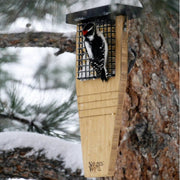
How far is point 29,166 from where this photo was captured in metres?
2.96

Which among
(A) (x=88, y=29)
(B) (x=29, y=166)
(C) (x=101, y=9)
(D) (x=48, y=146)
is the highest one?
(C) (x=101, y=9)

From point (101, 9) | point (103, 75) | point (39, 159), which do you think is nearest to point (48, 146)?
point (39, 159)

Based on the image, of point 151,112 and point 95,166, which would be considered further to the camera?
point 151,112

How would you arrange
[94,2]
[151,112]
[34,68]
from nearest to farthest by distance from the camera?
[94,2]
[151,112]
[34,68]

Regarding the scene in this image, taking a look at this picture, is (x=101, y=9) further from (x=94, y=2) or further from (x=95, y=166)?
(x=95, y=166)

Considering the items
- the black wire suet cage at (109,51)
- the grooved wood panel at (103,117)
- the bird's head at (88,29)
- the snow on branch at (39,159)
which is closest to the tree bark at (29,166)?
the snow on branch at (39,159)

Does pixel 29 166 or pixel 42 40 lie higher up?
pixel 42 40

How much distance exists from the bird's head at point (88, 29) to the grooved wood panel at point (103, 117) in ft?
0.44

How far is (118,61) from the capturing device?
247 centimetres

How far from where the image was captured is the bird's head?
8.27 ft

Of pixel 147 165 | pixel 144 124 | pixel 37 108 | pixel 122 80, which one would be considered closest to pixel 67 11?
pixel 122 80

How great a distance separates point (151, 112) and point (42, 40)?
860 millimetres

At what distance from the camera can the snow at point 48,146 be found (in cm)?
295

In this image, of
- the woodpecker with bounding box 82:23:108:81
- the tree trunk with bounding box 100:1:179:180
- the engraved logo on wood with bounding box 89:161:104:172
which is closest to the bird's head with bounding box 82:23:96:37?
the woodpecker with bounding box 82:23:108:81
